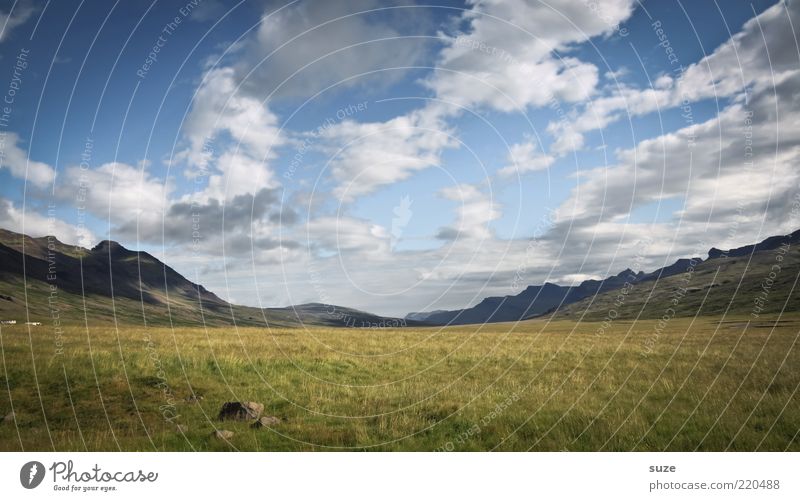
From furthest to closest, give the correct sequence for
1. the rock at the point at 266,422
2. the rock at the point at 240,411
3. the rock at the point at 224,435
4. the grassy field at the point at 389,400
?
the rock at the point at 240,411 → the rock at the point at 266,422 → the grassy field at the point at 389,400 → the rock at the point at 224,435

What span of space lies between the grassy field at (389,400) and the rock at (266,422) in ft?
0.68

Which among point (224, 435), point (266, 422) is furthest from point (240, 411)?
point (224, 435)

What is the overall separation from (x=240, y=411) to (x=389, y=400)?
478 centimetres

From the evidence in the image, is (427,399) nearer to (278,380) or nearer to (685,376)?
(278,380)

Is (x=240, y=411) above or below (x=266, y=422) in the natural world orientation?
above

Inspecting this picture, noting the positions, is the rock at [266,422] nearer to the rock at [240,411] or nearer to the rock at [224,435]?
the rock at [240,411]

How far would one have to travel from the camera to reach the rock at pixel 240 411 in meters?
12.7

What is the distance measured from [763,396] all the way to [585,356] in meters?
12.0

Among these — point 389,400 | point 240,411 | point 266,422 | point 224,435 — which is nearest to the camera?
point 224,435

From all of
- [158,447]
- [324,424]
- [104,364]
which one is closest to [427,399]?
[324,424]

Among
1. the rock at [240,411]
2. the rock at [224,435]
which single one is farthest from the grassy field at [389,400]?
the rock at [240,411]

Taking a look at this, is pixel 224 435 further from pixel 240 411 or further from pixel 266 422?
pixel 240 411

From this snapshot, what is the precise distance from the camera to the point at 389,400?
15.2m

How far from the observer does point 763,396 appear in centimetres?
1416
